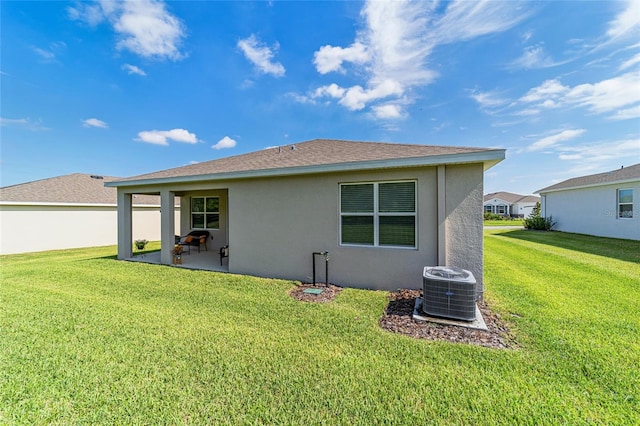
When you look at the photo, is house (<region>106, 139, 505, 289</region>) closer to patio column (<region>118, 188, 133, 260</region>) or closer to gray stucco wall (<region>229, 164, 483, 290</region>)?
gray stucco wall (<region>229, 164, 483, 290</region>)

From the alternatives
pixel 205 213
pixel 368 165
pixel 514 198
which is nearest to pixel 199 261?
pixel 205 213

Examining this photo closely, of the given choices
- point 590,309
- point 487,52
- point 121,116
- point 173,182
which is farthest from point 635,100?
point 121,116

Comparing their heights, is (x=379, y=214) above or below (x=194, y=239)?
above

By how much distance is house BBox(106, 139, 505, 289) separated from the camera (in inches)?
209

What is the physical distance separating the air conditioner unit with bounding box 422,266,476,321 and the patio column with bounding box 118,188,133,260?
11.0 m

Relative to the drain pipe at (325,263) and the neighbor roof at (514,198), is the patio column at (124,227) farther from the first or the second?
the neighbor roof at (514,198)

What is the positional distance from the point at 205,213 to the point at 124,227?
10.3 ft

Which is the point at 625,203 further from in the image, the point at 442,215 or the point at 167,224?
the point at 167,224

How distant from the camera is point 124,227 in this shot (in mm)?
9891

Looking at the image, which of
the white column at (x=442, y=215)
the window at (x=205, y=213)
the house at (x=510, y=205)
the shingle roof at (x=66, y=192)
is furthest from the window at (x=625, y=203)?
the house at (x=510, y=205)

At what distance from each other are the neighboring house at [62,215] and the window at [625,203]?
29.0 m

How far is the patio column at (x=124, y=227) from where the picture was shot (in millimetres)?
9867

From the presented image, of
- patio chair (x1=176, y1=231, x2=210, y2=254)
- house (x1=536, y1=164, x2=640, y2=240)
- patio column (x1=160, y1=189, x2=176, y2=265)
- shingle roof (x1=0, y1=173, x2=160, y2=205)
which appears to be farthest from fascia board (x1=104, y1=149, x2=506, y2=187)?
house (x1=536, y1=164, x2=640, y2=240)

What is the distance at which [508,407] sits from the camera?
2.36 metres
